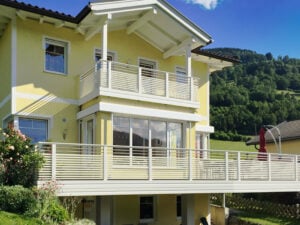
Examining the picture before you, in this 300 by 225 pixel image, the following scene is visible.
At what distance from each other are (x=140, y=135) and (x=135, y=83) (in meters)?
2.48

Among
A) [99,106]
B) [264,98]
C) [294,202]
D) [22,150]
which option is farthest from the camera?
[264,98]

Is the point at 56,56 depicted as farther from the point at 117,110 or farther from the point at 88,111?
the point at 117,110

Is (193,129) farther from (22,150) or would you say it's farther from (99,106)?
(22,150)

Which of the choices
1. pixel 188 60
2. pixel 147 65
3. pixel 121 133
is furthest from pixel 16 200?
pixel 147 65

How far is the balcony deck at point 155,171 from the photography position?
16.8 m

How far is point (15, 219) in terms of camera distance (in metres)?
13.5

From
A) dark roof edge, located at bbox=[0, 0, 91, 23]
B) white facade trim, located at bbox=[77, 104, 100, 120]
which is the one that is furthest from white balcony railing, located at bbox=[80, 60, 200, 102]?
dark roof edge, located at bbox=[0, 0, 91, 23]

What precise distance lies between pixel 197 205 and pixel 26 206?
10481mm

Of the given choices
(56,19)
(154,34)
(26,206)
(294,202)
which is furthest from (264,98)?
(26,206)

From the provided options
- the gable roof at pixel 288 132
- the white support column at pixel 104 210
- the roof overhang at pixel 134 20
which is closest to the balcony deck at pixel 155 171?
the white support column at pixel 104 210

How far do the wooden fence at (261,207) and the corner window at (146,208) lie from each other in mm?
8558

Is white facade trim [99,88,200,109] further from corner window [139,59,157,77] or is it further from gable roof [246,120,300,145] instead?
gable roof [246,120,300,145]

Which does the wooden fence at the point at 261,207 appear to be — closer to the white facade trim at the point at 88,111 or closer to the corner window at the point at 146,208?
the corner window at the point at 146,208

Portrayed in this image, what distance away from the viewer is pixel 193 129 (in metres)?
22.5
